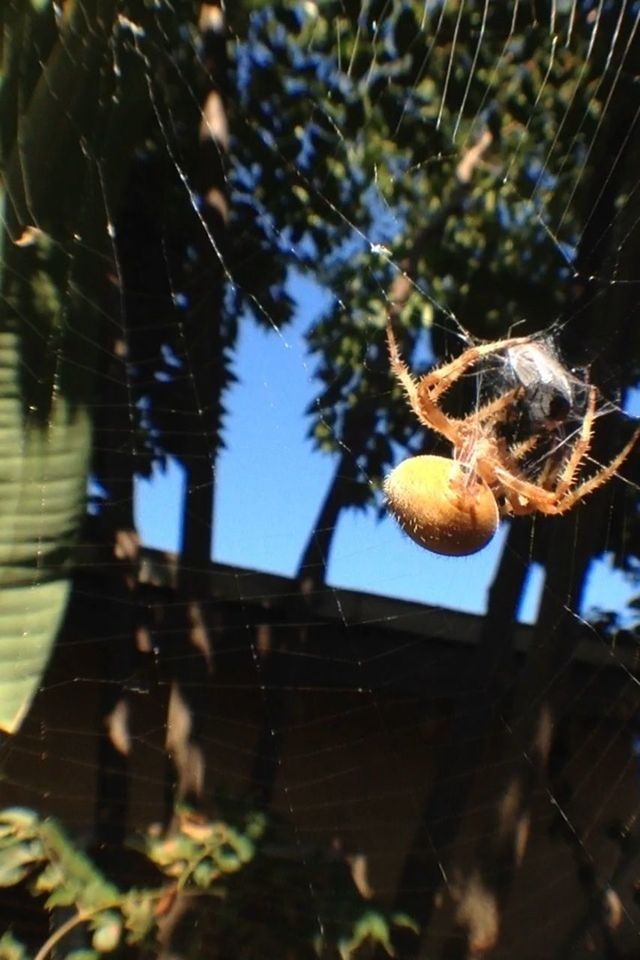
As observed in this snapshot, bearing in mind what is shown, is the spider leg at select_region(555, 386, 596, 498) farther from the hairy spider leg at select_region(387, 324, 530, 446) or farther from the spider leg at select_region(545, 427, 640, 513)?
the hairy spider leg at select_region(387, 324, 530, 446)

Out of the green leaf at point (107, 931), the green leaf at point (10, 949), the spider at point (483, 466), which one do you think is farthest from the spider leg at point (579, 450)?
the green leaf at point (10, 949)

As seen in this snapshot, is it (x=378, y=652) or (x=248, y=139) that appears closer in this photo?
(x=248, y=139)

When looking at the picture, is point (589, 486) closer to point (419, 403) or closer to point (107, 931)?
point (419, 403)

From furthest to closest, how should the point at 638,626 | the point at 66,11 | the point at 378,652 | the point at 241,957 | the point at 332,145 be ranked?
1. the point at 378,652
2. the point at 638,626
3. the point at 332,145
4. the point at 241,957
5. the point at 66,11

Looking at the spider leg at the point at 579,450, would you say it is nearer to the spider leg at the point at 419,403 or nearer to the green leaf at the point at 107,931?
the spider leg at the point at 419,403

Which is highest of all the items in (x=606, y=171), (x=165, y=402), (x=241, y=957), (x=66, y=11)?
(x=66, y=11)

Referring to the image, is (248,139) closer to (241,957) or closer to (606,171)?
(606,171)

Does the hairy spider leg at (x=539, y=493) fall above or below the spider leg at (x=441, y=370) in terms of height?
below

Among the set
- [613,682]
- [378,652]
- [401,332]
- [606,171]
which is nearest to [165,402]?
[401,332]

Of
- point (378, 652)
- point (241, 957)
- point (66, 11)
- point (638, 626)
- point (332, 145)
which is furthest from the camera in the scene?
point (378, 652)
